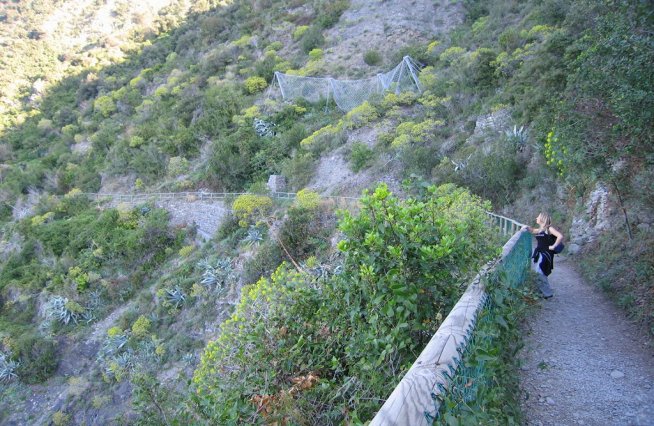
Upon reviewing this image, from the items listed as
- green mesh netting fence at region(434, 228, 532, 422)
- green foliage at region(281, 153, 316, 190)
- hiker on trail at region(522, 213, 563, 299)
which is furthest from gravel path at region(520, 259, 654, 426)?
green foliage at region(281, 153, 316, 190)

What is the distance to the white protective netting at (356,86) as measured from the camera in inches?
895

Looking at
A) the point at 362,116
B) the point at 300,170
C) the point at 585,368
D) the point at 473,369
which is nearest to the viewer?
the point at 473,369

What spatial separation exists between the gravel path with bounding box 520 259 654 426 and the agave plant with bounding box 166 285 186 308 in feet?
45.0

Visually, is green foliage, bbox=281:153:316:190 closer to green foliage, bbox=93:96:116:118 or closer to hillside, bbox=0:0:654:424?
hillside, bbox=0:0:654:424

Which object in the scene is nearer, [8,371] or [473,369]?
[473,369]

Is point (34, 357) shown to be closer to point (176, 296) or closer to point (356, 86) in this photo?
point (176, 296)

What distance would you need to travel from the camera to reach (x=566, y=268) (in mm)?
7539

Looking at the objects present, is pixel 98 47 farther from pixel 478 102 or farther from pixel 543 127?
pixel 543 127

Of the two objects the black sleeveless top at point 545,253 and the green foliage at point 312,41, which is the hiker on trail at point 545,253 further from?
the green foliage at point 312,41

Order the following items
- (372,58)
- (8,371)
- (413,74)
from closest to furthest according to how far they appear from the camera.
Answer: (8,371) < (413,74) < (372,58)

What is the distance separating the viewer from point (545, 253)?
565 centimetres

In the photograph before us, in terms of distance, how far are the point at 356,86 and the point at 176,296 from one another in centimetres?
1511

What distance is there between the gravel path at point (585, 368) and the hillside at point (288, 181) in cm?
44

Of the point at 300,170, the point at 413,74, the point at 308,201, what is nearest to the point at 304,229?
the point at 308,201
